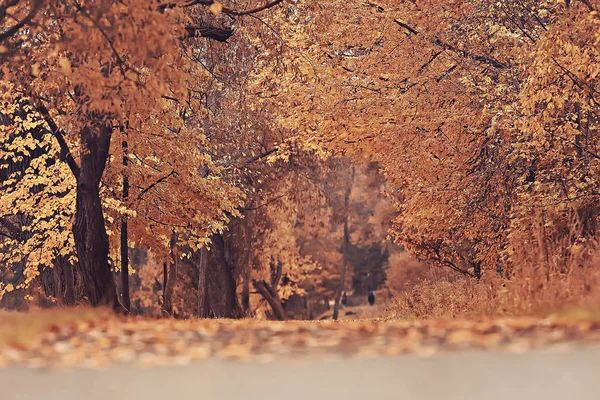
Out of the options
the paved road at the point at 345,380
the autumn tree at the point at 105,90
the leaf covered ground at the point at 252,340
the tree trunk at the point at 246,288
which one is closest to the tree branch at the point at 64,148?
the autumn tree at the point at 105,90

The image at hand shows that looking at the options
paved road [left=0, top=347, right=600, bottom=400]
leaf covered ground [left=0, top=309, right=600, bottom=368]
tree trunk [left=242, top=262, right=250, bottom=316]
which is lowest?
paved road [left=0, top=347, right=600, bottom=400]

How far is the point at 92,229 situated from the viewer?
13.9 m

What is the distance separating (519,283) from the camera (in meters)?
11.3

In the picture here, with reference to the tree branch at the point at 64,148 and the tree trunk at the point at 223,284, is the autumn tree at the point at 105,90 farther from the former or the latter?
the tree trunk at the point at 223,284

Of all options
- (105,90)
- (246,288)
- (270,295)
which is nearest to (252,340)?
(105,90)

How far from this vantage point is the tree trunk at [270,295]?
123 feet

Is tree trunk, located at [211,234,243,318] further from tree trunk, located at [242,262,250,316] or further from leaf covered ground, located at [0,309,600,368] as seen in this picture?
leaf covered ground, located at [0,309,600,368]

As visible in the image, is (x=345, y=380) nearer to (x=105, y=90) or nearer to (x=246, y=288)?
(x=105, y=90)

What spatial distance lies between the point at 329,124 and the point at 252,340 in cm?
1243

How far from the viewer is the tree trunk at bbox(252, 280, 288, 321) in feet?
123

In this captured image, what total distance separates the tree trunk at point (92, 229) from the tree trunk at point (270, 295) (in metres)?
23.2

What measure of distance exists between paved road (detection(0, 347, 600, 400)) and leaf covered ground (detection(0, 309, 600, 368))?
0.33m

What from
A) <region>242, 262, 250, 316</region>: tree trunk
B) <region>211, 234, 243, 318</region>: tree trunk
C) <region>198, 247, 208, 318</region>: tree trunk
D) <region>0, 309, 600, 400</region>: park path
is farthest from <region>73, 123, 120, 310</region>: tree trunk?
<region>242, 262, 250, 316</region>: tree trunk

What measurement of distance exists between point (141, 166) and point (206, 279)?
9558 mm
